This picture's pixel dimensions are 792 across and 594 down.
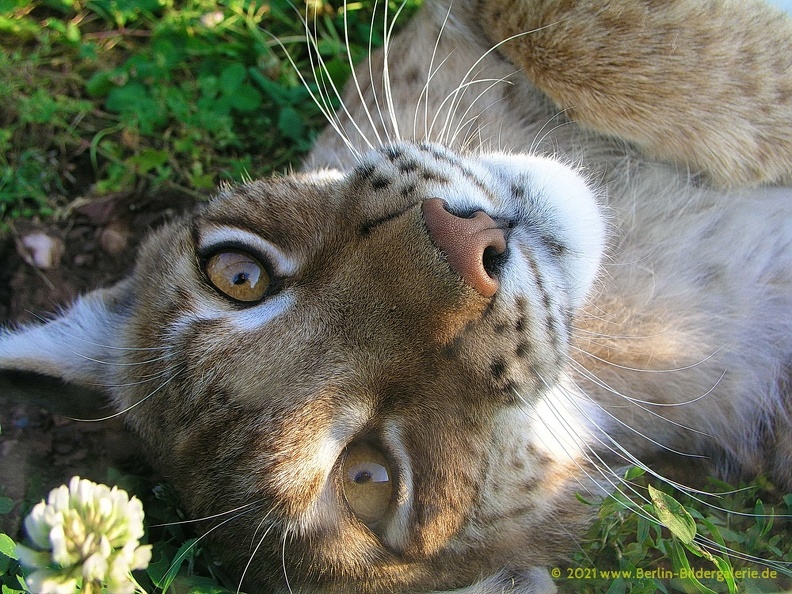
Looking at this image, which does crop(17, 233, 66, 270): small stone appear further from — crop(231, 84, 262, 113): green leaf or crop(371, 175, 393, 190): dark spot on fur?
crop(371, 175, 393, 190): dark spot on fur

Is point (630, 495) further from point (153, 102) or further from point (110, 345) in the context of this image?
point (153, 102)

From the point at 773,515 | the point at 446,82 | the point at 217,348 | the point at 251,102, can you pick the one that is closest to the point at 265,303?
the point at 217,348

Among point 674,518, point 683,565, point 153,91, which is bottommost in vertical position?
point 683,565

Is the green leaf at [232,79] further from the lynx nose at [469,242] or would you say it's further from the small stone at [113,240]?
the lynx nose at [469,242]

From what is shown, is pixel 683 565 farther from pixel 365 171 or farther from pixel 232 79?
pixel 232 79

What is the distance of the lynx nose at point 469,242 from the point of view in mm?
2146

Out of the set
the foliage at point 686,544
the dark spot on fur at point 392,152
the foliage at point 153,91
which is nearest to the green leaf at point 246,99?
the foliage at point 153,91

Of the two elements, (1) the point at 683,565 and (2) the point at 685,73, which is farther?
(2) the point at 685,73

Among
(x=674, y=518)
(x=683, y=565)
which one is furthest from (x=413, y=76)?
(x=683, y=565)

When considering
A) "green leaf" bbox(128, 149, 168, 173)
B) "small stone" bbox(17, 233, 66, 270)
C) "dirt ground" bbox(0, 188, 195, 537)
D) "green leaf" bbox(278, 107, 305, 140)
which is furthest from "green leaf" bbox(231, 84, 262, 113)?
"small stone" bbox(17, 233, 66, 270)

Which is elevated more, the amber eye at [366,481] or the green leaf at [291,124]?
the green leaf at [291,124]

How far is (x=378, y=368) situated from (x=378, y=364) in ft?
0.04

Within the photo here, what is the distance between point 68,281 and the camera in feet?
14.2

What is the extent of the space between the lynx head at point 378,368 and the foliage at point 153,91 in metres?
1.99
